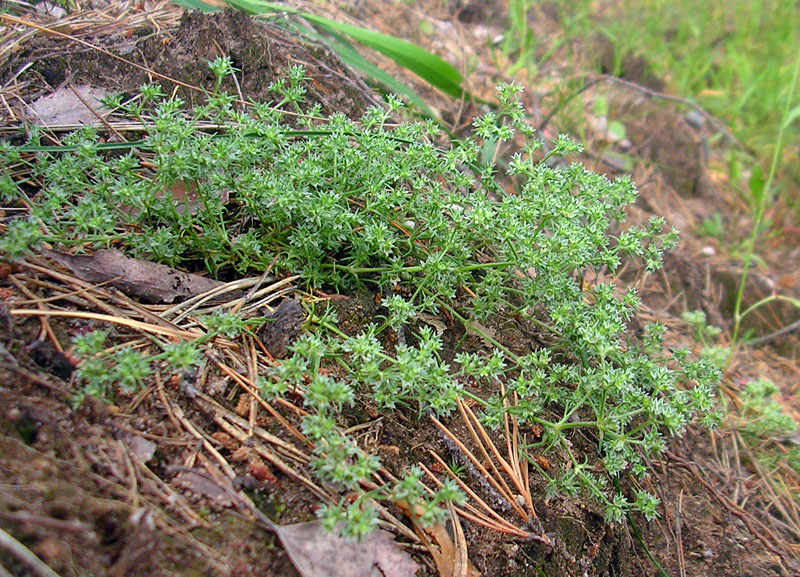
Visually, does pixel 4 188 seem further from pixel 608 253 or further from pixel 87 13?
pixel 608 253

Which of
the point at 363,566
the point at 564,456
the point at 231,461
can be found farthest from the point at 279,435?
the point at 564,456

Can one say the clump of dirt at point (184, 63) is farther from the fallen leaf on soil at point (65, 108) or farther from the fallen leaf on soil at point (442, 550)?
the fallen leaf on soil at point (442, 550)

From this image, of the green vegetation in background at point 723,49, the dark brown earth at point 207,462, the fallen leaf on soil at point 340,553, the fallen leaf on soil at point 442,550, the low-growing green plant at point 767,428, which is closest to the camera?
the dark brown earth at point 207,462

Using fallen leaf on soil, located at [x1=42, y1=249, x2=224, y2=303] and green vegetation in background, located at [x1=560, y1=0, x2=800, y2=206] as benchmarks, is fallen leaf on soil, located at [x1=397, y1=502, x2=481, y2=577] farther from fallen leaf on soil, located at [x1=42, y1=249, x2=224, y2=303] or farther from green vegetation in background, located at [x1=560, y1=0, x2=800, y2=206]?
green vegetation in background, located at [x1=560, y1=0, x2=800, y2=206]

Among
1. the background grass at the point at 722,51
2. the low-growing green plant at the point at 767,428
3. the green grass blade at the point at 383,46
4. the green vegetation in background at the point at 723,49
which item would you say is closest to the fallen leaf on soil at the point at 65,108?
the green grass blade at the point at 383,46

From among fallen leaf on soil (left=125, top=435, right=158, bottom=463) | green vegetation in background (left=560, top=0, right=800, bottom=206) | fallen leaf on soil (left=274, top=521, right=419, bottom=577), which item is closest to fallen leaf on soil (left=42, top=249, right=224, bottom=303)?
fallen leaf on soil (left=125, top=435, right=158, bottom=463)

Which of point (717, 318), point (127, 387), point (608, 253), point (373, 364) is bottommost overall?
point (717, 318)
